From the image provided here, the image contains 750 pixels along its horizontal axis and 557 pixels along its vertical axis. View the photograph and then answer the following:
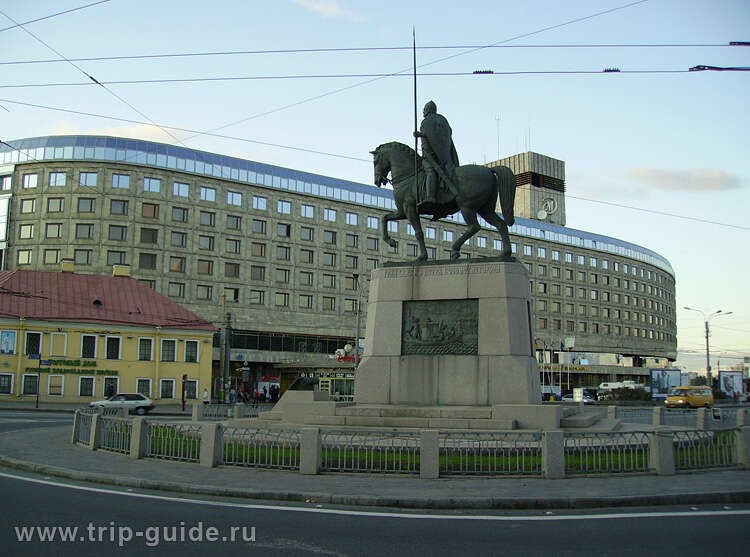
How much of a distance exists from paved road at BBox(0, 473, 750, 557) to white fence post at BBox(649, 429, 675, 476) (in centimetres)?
263

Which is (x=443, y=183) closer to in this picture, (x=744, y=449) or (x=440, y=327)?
(x=440, y=327)

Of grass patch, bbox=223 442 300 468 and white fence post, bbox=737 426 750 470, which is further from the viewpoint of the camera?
white fence post, bbox=737 426 750 470

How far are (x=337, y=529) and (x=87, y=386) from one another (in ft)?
159

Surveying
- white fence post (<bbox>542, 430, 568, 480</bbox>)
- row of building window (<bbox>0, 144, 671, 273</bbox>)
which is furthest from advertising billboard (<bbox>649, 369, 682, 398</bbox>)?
white fence post (<bbox>542, 430, 568, 480</bbox>)

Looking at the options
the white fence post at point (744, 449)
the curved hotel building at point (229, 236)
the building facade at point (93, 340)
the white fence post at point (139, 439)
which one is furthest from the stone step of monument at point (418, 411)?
the building facade at point (93, 340)

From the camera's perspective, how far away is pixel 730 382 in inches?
3130

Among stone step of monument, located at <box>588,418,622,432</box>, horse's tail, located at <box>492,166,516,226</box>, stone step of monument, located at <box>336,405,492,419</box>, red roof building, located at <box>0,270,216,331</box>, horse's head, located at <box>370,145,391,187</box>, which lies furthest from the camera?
red roof building, located at <box>0,270,216,331</box>

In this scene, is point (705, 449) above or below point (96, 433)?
above

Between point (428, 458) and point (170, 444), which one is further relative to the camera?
point (170, 444)

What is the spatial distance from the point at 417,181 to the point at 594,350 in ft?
313

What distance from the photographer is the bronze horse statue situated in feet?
67.1

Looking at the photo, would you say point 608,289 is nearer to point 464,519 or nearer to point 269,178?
point 269,178

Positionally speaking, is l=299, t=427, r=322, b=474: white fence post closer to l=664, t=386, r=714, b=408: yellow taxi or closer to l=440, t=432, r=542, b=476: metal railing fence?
l=440, t=432, r=542, b=476: metal railing fence

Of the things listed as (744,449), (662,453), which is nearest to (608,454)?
(662,453)
